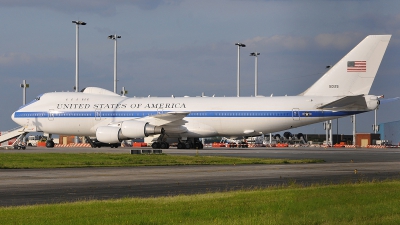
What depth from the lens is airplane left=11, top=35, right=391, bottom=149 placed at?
58.4 metres

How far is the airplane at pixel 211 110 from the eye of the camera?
192 feet

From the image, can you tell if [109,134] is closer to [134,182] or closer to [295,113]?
[295,113]

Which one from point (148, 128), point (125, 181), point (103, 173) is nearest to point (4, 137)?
point (148, 128)

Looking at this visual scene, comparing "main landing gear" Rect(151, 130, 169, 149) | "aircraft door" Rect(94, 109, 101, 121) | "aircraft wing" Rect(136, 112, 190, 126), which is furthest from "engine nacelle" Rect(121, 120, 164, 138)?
"aircraft door" Rect(94, 109, 101, 121)

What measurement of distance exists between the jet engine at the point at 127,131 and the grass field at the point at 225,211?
4304 cm

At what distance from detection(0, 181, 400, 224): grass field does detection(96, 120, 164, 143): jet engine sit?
43.0 metres

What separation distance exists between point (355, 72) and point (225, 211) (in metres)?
47.4

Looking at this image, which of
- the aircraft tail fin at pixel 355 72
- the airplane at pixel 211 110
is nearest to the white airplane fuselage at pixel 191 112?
the airplane at pixel 211 110

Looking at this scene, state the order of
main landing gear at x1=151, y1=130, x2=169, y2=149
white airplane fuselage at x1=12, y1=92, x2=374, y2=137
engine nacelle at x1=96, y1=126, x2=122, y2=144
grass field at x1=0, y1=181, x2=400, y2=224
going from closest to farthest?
grass field at x1=0, y1=181, x2=400, y2=224
white airplane fuselage at x1=12, y1=92, x2=374, y2=137
engine nacelle at x1=96, y1=126, x2=122, y2=144
main landing gear at x1=151, y1=130, x2=169, y2=149

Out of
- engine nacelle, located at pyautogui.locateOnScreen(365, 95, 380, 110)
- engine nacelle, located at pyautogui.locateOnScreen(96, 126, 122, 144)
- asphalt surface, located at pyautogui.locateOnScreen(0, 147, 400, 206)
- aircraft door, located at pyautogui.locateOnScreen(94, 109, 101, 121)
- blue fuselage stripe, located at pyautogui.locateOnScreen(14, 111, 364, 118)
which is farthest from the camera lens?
aircraft door, located at pyautogui.locateOnScreen(94, 109, 101, 121)

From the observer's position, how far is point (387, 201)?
52.1 feet

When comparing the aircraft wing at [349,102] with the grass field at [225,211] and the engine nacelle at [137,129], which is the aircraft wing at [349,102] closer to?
the engine nacelle at [137,129]

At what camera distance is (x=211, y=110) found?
62.3 m

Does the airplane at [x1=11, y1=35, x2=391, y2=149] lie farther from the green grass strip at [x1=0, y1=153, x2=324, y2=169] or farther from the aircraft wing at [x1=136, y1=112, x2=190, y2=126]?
the green grass strip at [x1=0, y1=153, x2=324, y2=169]
